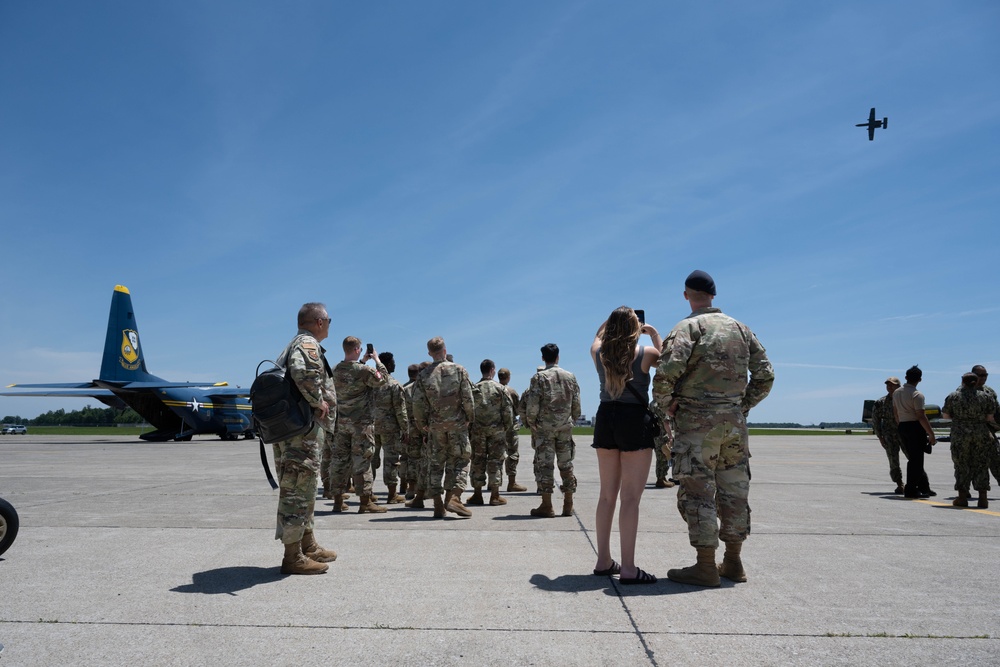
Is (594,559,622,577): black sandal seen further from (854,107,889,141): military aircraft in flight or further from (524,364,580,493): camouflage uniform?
(854,107,889,141): military aircraft in flight

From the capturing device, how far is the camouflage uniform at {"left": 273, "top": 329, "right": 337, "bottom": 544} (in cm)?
450

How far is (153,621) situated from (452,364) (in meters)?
4.62

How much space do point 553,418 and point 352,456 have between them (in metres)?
2.38

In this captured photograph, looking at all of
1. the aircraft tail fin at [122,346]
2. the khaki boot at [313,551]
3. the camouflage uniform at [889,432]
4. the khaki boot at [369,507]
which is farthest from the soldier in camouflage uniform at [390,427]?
the aircraft tail fin at [122,346]

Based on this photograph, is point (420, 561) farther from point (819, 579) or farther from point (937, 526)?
point (937, 526)

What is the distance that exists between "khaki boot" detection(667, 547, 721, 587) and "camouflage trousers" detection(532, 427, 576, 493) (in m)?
3.23

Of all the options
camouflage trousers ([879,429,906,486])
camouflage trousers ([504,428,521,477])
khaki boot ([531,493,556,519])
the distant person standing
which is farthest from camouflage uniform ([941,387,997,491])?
camouflage trousers ([504,428,521,477])

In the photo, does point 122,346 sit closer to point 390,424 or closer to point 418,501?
point 390,424

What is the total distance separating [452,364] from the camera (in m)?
7.68

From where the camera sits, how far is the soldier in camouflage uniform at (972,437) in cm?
838

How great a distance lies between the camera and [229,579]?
431 cm

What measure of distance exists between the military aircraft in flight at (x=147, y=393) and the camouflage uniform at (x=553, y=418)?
2898cm

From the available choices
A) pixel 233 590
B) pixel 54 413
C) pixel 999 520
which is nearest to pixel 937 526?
pixel 999 520

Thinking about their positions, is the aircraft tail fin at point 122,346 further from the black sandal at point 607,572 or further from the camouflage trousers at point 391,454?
the black sandal at point 607,572
